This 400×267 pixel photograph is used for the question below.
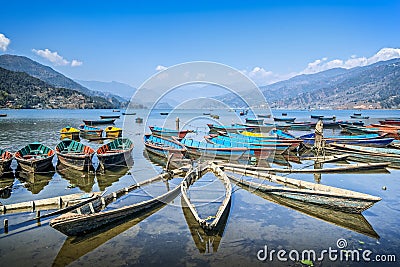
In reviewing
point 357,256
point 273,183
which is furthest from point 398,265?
point 273,183

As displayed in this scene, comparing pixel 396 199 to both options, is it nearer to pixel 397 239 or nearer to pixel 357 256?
pixel 397 239

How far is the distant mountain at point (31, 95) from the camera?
121012 millimetres

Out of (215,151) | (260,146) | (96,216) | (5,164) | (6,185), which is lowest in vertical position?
(6,185)

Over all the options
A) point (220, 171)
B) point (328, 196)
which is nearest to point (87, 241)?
point (220, 171)

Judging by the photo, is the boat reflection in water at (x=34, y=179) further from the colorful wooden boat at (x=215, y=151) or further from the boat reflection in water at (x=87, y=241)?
the colorful wooden boat at (x=215, y=151)

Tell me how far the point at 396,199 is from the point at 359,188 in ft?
5.82

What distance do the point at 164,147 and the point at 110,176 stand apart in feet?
17.5

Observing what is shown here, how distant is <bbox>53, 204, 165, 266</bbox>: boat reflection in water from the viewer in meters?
7.20

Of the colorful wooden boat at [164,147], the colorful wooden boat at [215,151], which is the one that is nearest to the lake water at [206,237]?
the colorful wooden boat at [164,147]

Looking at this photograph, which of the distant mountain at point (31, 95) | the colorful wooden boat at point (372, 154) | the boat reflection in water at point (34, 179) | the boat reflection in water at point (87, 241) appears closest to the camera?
the boat reflection in water at point (87, 241)

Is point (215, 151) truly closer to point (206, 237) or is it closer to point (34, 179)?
point (34, 179)

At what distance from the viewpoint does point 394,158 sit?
1867 centimetres

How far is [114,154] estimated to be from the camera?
1596 centimetres

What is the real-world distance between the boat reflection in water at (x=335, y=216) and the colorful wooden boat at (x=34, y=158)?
1195cm
